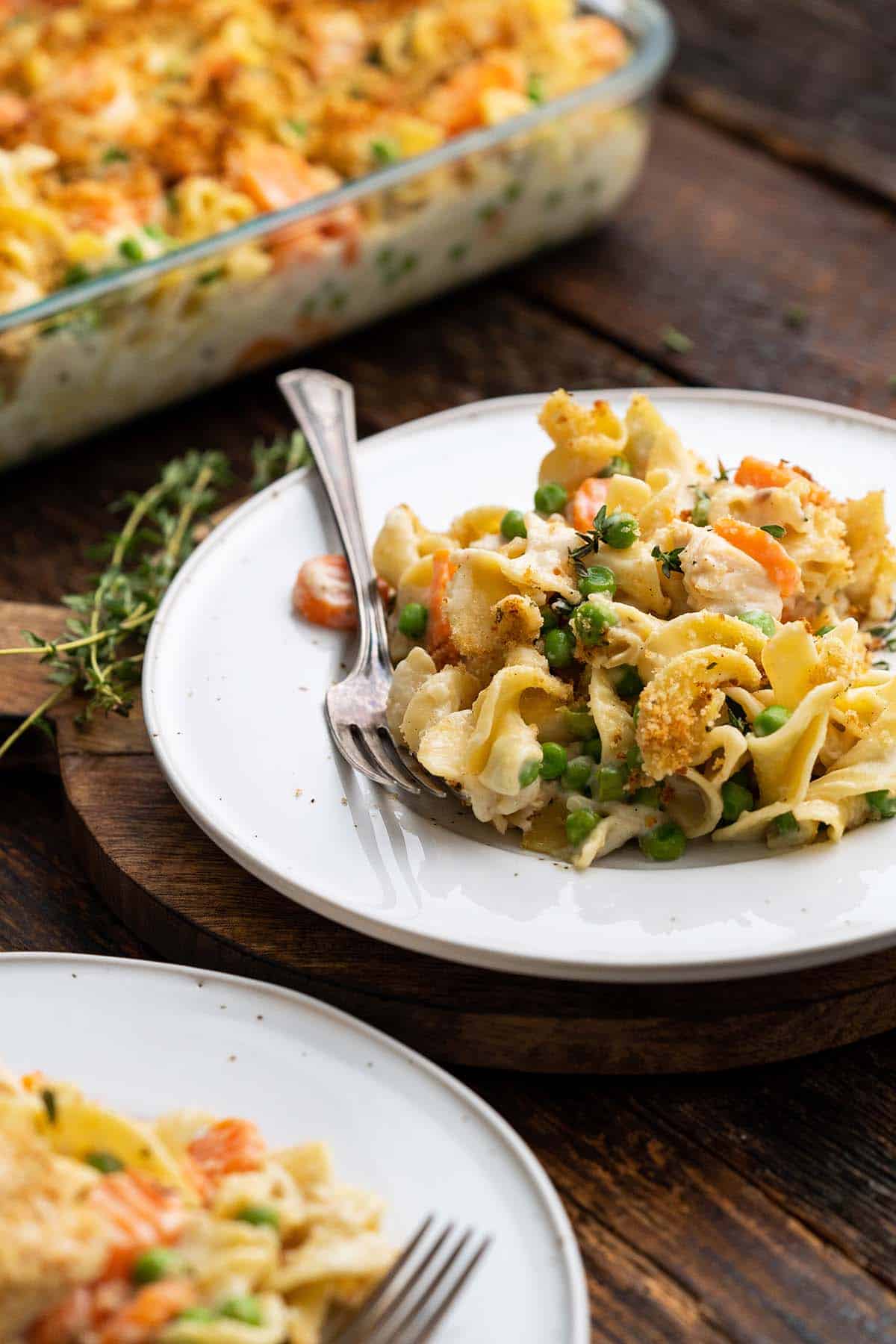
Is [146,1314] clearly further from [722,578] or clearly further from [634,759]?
[722,578]

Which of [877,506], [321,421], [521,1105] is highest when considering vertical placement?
[877,506]

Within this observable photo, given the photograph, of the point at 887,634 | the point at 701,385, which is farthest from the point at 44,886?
the point at 701,385

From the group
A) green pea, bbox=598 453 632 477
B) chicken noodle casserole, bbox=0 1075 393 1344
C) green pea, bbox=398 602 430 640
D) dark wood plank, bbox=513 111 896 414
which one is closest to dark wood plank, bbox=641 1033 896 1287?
chicken noodle casserole, bbox=0 1075 393 1344

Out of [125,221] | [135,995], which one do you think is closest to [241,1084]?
[135,995]

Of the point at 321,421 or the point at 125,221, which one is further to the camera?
the point at 125,221

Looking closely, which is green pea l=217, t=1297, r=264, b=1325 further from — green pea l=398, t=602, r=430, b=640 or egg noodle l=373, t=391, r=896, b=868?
green pea l=398, t=602, r=430, b=640

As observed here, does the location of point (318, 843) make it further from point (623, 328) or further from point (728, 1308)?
point (623, 328)
